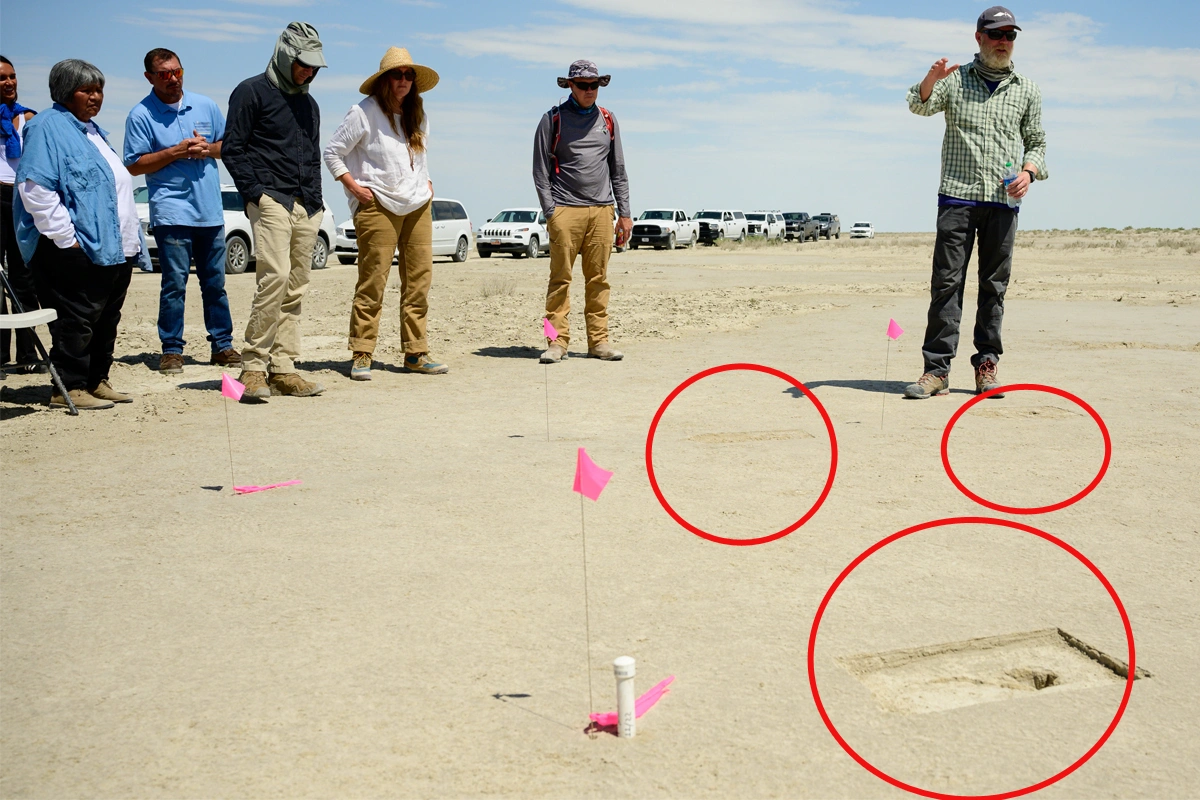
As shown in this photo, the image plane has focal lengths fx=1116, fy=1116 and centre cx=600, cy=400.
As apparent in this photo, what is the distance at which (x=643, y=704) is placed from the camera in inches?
114

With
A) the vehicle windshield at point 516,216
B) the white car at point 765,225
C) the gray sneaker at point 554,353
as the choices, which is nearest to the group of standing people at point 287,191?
the gray sneaker at point 554,353

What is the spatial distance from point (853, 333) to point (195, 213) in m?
6.61

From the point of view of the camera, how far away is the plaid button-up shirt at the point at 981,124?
24.3 ft

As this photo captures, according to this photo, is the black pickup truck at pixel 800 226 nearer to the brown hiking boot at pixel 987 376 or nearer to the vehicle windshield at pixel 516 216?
the vehicle windshield at pixel 516 216

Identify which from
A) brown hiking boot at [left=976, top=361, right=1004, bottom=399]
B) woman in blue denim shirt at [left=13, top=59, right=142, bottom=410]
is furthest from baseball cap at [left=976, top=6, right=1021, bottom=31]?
woman in blue denim shirt at [left=13, top=59, right=142, bottom=410]

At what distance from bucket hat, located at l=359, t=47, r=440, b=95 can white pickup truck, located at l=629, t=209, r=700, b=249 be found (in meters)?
36.8

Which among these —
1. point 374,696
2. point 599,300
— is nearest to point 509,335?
point 599,300

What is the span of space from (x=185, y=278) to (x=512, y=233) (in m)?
25.7

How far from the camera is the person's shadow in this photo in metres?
7.79

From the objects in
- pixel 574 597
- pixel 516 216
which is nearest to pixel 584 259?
pixel 574 597

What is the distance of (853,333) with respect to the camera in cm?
1167

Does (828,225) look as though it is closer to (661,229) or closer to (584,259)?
(661,229)

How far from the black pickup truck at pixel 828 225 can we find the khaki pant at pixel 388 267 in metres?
65.5

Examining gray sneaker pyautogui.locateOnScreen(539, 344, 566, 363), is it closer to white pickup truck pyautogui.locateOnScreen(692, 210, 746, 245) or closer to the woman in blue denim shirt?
the woman in blue denim shirt
